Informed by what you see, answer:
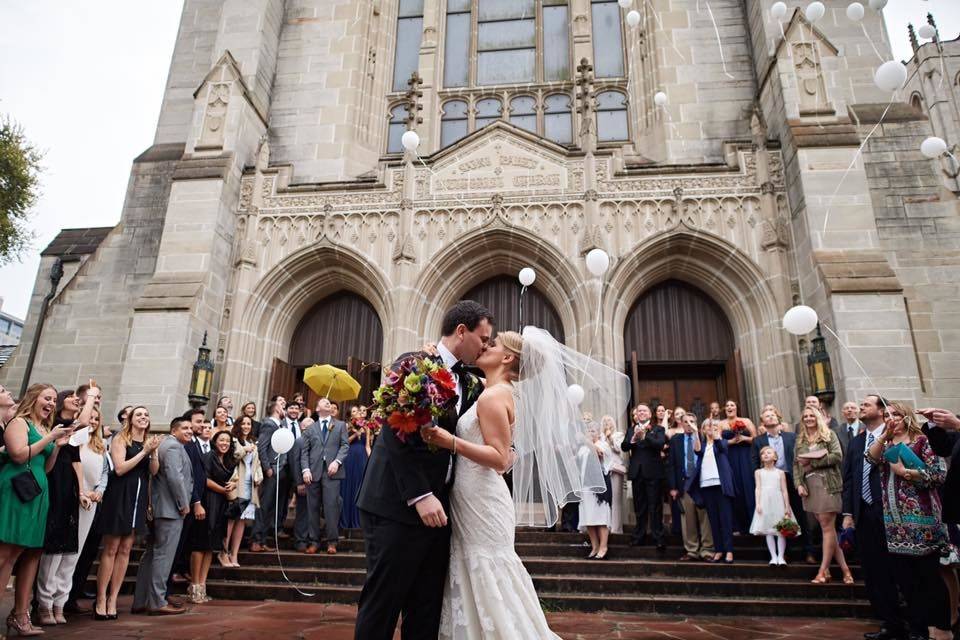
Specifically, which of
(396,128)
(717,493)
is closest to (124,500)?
(717,493)

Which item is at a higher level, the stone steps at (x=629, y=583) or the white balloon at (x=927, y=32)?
the white balloon at (x=927, y=32)

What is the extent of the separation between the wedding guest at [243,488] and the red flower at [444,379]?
4.62 metres

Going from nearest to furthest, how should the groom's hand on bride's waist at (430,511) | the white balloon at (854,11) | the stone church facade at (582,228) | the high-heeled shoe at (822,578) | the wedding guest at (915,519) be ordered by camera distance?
1. the groom's hand on bride's waist at (430,511)
2. the wedding guest at (915,519)
3. the high-heeled shoe at (822,578)
4. the white balloon at (854,11)
5. the stone church facade at (582,228)

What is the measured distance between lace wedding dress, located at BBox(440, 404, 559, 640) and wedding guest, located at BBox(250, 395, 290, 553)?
4849 millimetres

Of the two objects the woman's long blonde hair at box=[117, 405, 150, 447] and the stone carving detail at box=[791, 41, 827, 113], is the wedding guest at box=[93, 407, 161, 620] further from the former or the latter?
the stone carving detail at box=[791, 41, 827, 113]

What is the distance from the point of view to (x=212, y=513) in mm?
5840

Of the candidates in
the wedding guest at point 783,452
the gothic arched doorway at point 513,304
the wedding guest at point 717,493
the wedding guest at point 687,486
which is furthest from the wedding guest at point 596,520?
the gothic arched doorway at point 513,304

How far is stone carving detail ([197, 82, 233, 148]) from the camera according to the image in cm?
1166

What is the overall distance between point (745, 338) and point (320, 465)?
7.52 meters

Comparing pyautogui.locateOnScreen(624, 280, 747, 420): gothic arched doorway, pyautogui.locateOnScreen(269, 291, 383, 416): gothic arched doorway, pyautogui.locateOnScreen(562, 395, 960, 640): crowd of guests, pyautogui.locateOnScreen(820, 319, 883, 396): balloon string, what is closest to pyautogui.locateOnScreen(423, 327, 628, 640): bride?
pyautogui.locateOnScreen(562, 395, 960, 640): crowd of guests

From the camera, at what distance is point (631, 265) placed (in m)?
10.7

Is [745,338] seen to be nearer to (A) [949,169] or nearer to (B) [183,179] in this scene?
(A) [949,169]

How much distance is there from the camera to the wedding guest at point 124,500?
16.5ft

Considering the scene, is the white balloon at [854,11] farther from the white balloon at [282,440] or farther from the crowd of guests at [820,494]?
the white balloon at [282,440]
